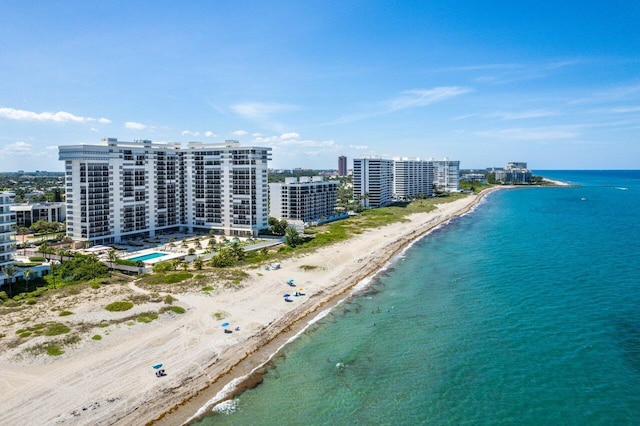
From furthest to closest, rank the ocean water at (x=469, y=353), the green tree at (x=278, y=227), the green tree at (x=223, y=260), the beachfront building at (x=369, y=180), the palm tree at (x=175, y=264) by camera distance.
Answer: the beachfront building at (x=369, y=180), the green tree at (x=278, y=227), the green tree at (x=223, y=260), the palm tree at (x=175, y=264), the ocean water at (x=469, y=353)

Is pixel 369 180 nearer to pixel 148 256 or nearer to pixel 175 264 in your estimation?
pixel 148 256

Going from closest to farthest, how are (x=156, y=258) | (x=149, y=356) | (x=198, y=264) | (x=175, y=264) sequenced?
(x=149, y=356) → (x=175, y=264) → (x=198, y=264) → (x=156, y=258)

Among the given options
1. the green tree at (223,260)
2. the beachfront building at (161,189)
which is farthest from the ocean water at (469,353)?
the beachfront building at (161,189)

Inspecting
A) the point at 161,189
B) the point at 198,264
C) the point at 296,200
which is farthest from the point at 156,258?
the point at 296,200

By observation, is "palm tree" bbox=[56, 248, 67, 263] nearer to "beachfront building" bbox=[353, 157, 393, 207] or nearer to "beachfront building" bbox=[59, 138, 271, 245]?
"beachfront building" bbox=[59, 138, 271, 245]

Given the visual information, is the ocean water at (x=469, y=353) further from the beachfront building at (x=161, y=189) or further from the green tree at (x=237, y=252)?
the beachfront building at (x=161, y=189)

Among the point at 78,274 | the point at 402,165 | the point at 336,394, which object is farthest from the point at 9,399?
the point at 402,165
